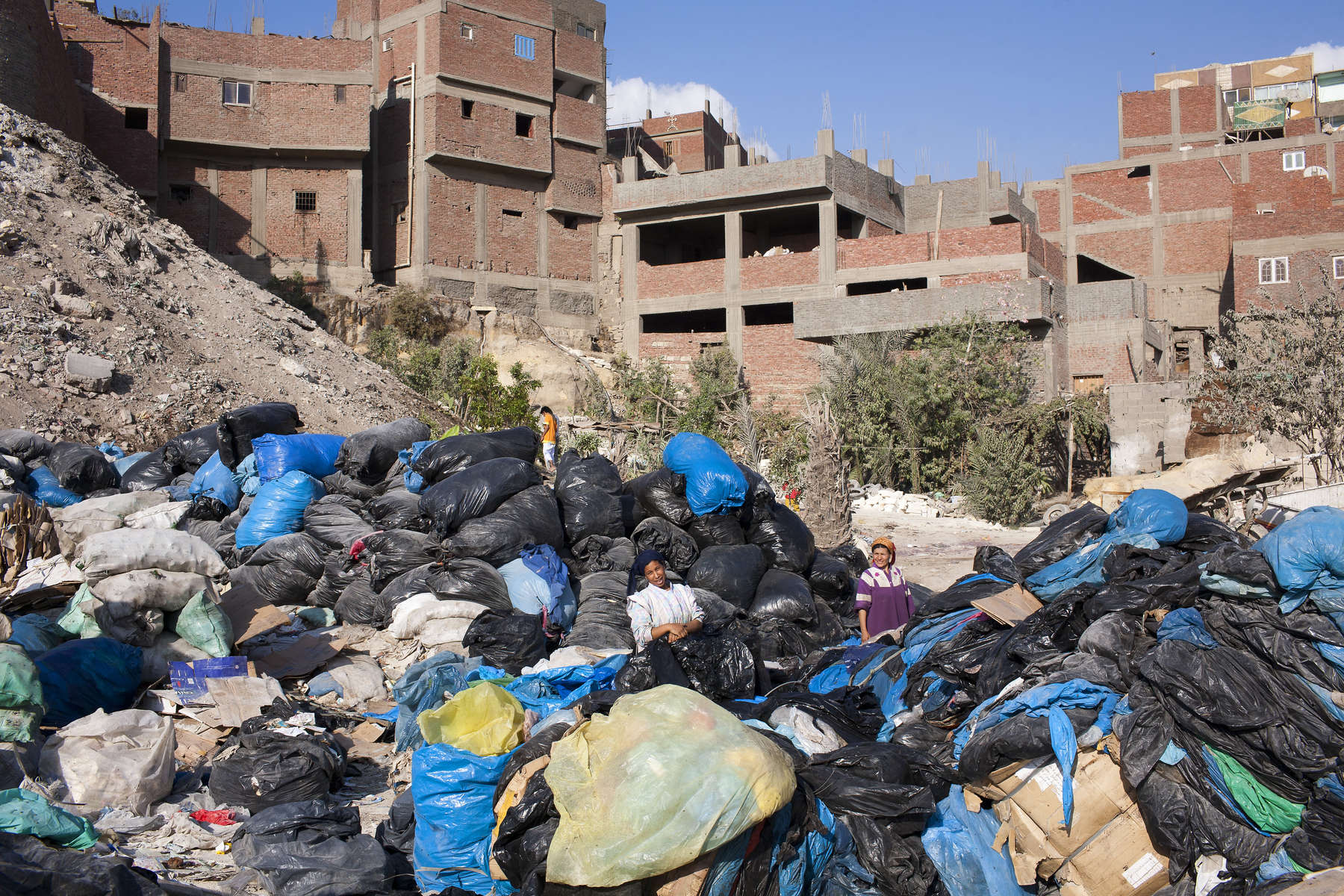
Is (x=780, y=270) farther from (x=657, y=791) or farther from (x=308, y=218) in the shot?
(x=657, y=791)

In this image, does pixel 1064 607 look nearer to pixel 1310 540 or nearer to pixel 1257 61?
pixel 1310 540

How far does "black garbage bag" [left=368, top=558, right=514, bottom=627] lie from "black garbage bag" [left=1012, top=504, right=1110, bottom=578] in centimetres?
304

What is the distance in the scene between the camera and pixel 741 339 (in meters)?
21.0

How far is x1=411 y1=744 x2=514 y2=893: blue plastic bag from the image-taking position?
139 inches

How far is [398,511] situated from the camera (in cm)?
694

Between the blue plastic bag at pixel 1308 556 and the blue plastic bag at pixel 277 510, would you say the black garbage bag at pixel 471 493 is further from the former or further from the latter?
the blue plastic bag at pixel 1308 556

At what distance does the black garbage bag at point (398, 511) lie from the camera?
6.80 m

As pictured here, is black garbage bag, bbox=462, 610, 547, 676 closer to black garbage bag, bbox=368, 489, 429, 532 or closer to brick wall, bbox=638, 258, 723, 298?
black garbage bag, bbox=368, 489, 429, 532

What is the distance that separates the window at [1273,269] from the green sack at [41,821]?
78.4 feet

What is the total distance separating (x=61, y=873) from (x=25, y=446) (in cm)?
675

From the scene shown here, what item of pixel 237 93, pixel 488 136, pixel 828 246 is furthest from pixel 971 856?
pixel 237 93

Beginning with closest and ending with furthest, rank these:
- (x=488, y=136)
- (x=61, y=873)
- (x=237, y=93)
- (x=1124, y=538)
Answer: (x=61, y=873) → (x=1124, y=538) → (x=237, y=93) → (x=488, y=136)

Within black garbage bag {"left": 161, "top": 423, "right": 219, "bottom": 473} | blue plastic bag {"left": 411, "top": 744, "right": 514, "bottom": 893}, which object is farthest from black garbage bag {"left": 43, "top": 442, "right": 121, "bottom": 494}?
blue plastic bag {"left": 411, "top": 744, "right": 514, "bottom": 893}

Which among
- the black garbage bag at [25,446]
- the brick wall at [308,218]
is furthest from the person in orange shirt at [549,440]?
the brick wall at [308,218]
